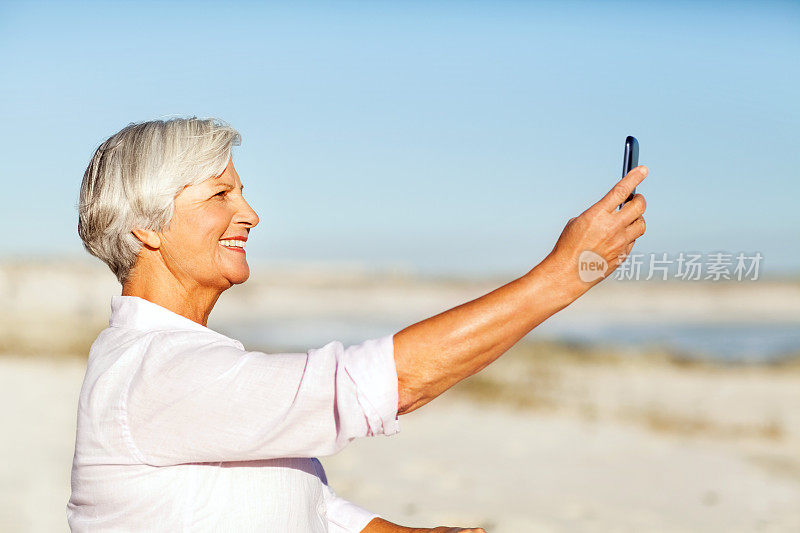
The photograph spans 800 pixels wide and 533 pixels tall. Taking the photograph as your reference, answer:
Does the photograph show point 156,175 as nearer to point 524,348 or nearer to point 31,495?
point 31,495

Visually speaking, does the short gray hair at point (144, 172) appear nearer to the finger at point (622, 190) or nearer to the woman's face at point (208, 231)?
the woman's face at point (208, 231)

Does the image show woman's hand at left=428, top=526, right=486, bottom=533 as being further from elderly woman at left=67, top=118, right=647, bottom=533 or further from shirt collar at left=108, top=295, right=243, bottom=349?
shirt collar at left=108, top=295, right=243, bottom=349

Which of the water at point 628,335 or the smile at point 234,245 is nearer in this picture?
the smile at point 234,245

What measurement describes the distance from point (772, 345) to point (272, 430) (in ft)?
54.0

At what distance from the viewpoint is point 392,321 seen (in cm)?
2170

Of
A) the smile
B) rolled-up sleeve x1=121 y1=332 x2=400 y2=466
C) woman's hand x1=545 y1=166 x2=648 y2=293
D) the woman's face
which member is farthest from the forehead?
woman's hand x1=545 y1=166 x2=648 y2=293

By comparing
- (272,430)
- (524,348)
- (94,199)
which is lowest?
(524,348)

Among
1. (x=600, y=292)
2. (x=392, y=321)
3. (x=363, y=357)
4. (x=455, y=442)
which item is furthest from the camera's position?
(x=600, y=292)

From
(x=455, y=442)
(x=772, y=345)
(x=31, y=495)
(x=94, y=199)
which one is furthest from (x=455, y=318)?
(x=772, y=345)

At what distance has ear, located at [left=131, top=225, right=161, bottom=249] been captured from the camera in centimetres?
193

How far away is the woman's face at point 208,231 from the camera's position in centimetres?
193

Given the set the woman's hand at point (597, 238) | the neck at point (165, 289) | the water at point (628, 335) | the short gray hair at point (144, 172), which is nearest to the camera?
the woman's hand at point (597, 238)

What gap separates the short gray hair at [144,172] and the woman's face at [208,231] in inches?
1.1

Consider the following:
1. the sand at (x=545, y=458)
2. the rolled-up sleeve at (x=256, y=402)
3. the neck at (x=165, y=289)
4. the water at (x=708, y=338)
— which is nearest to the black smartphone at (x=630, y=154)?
the rolled-up sleeve at (x=256, y=402)
